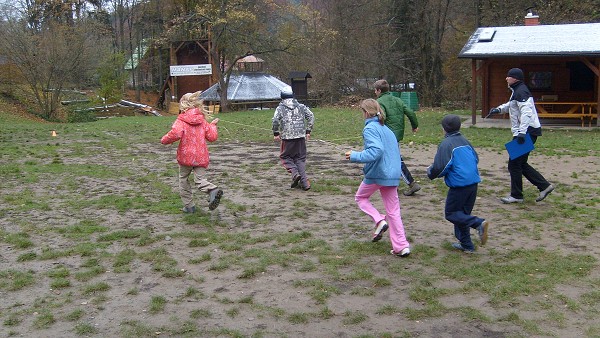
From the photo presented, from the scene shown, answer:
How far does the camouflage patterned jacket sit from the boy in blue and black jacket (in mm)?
3771

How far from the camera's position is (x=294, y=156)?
10.2 m

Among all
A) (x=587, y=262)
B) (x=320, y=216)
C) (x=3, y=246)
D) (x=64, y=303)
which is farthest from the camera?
(x=320, y=216)

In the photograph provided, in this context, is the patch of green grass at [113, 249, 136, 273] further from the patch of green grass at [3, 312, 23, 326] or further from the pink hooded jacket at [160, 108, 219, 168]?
the pink hooded jacket at [160, 108, 219, 168]

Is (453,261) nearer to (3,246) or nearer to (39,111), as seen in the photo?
(3,246)

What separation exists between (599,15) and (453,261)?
96.7 feet

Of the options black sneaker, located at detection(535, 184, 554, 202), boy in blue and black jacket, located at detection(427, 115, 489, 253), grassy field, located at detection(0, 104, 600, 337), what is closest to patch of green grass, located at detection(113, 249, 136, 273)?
grassy field, located at detection(0, 104, 600, 337)

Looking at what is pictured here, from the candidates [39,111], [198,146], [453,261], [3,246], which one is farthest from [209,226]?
[39,111]

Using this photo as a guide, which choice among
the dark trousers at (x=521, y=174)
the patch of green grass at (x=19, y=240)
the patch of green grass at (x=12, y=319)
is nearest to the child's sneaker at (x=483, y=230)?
the dark trousers at (x=521, y=174)

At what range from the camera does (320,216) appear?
27.6ft

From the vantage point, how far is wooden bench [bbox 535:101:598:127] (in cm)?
2120

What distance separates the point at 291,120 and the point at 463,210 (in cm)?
406

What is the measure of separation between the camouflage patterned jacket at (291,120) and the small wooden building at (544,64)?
13444mm

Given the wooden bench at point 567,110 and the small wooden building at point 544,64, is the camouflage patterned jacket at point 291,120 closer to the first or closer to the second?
the small wooden building at point 544,64

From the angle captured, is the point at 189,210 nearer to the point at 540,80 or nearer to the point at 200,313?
the point at 200,313
